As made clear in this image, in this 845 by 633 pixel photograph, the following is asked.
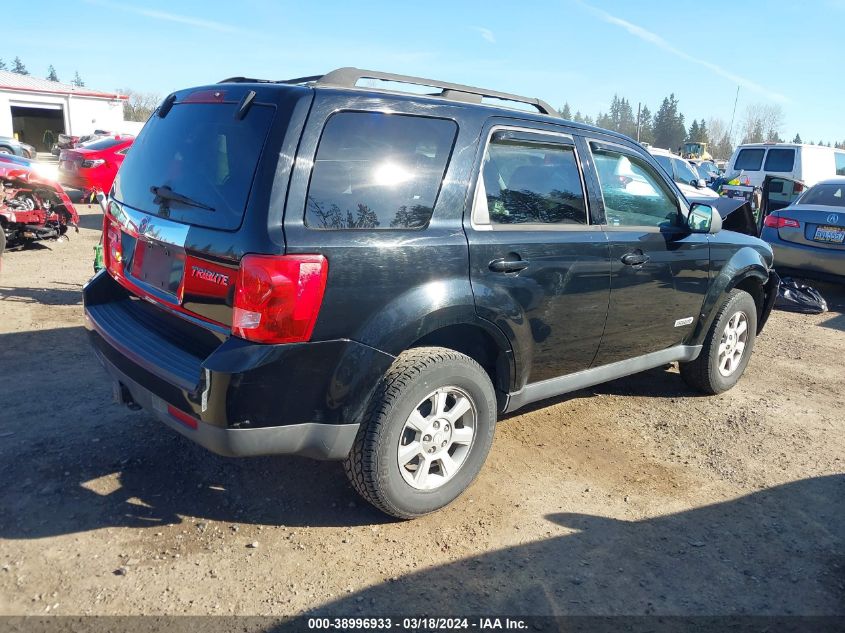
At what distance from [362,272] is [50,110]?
52446 millimetres

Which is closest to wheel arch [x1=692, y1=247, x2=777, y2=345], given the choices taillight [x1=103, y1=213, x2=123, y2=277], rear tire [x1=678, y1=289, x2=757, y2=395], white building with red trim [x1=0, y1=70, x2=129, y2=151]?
rear tire [x1=678, y1=289, x2=757, y2=395]

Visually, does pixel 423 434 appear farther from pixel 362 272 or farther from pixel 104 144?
pixel 104 144

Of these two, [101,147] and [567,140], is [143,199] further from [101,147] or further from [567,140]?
[101,147]

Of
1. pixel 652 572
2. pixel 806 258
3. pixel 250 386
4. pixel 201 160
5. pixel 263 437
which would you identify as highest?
pixel 201 160

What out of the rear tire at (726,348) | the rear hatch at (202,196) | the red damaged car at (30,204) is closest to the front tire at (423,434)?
the rear hatch at (202,196)

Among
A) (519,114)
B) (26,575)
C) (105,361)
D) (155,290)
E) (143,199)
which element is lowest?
(26,575)

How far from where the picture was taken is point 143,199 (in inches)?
124

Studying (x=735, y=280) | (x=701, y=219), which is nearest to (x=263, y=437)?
(x=701, y=219)

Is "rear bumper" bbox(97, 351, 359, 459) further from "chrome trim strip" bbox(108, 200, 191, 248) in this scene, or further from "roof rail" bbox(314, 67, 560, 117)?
"roof rail" bbox(314, 67, 560, 117)

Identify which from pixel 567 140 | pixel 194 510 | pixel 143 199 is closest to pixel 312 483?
pixel 194 510

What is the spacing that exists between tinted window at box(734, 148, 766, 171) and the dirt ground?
13.9 meters

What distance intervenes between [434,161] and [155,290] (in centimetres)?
145

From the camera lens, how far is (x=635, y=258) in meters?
3.98

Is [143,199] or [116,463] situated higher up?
[143,199]
